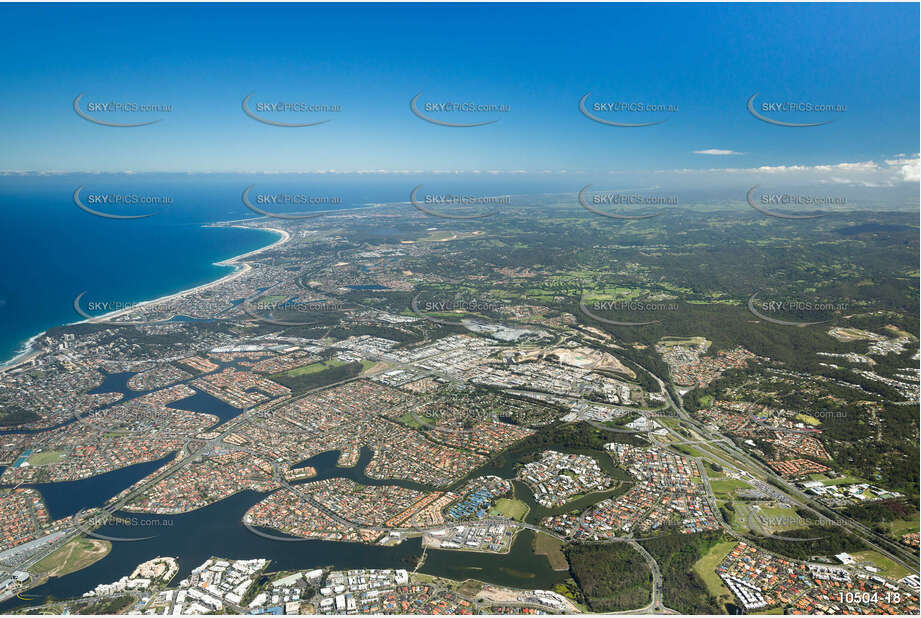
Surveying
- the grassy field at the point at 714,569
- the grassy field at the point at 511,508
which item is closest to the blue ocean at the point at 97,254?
the grassy field at the point at 511,508

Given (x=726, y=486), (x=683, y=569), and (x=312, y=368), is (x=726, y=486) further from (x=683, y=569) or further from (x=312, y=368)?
(x=312, y=368)

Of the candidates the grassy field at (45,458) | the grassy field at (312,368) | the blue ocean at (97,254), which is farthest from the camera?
the blue ocean at (97,254)

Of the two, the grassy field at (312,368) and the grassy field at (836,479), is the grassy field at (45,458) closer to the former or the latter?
the grassy field at (312,368)

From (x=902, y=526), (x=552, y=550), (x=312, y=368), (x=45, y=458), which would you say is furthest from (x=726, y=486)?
(x=45, y=458)

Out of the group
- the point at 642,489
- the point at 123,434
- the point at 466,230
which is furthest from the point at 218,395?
the point at 466,230

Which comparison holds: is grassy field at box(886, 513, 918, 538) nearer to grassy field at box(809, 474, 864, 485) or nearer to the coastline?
grassy field at box(809, 474, 864, 485)
